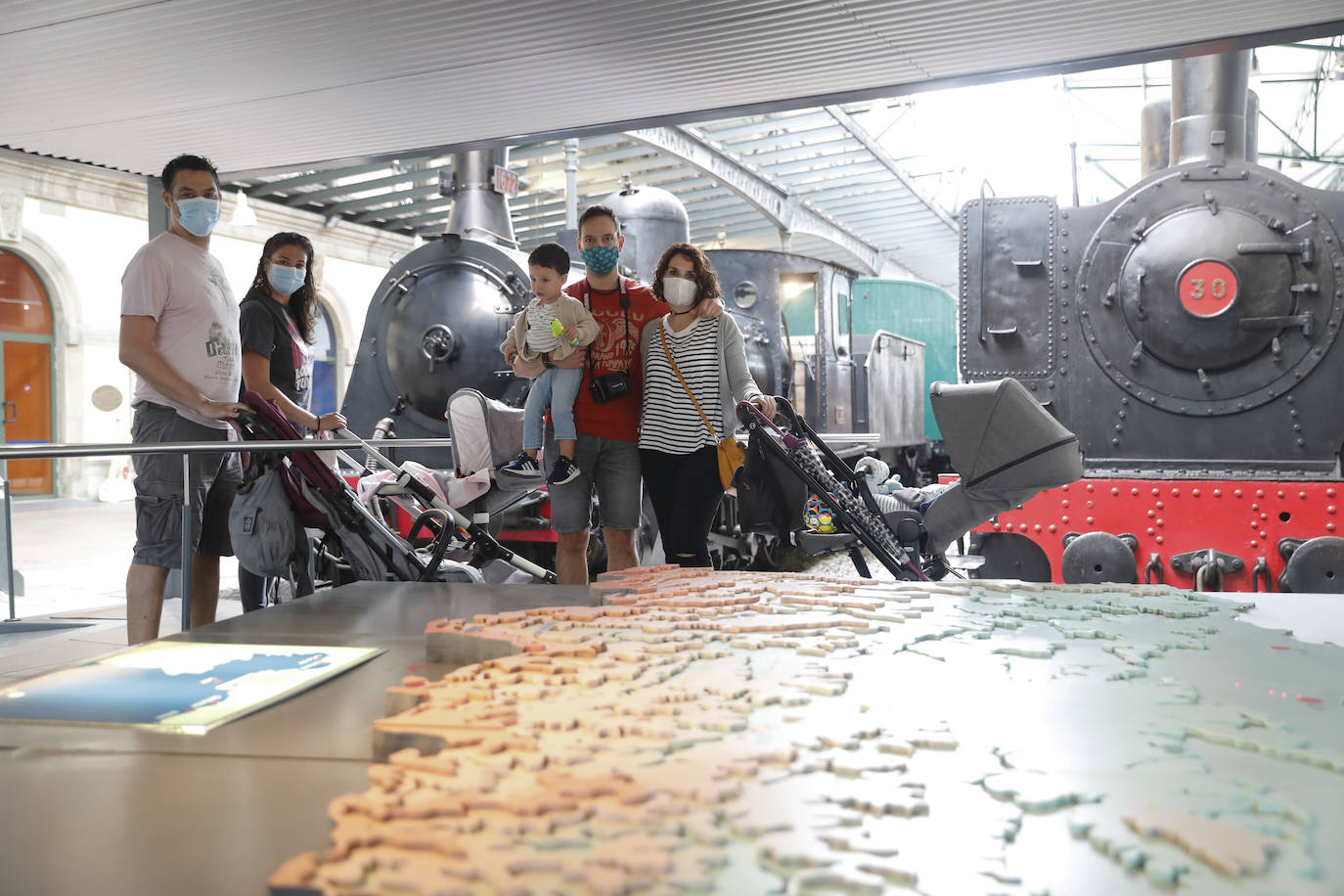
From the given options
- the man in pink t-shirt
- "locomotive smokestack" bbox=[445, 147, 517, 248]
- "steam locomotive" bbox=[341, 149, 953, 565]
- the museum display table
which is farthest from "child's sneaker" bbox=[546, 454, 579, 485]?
"locomotive smokestack" bbox=[445, 147, 517, 248]

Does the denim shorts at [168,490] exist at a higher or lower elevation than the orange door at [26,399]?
lower

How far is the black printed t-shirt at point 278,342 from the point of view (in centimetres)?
328

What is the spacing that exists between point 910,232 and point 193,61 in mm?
18540

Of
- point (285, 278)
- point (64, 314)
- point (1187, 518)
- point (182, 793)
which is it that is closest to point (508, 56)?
point (285, 278)

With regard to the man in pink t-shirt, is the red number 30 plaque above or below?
above

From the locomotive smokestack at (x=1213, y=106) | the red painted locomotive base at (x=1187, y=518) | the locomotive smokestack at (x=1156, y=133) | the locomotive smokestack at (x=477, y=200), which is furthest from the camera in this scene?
the locomotive smokestack at (x=477, y=200)

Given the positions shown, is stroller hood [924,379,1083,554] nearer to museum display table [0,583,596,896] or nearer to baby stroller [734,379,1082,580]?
baby stroller [734,379,1082,580]

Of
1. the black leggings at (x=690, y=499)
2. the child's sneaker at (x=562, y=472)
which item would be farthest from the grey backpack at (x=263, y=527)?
the black leggings at (x=690, y=499)

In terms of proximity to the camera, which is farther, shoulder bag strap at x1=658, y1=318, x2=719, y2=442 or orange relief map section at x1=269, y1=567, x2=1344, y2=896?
shoulder bag strap at x1=658, y1=318, x2=719, y2=442

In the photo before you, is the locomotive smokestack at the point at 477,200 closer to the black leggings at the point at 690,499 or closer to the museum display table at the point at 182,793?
the black leggings at the point at 690,499

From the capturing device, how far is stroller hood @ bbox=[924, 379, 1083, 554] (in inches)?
115

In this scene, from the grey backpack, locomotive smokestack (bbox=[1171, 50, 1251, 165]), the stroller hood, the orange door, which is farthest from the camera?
the orange door

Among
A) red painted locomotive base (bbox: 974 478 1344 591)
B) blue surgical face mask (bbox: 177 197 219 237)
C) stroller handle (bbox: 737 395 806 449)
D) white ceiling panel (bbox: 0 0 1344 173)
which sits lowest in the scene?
red painted locomotive base (bbox: 974 478 1344 591)

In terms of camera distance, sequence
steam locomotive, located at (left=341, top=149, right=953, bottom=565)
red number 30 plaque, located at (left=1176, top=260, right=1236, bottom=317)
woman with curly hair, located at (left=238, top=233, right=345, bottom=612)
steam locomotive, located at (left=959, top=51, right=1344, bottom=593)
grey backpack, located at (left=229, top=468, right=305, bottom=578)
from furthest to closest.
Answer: steam locomotive, located at (left=341, top=149, right=953, bottom=565) < red number 30 plaque, located at (left=1176, top=260, right=1236, bottom=317) < steam locomotive, located at (left=959, top=51, right=1344, bottom=593) < woman with curly hair, located at (left=238, top=233, right=345, bottom=612) < grey backpack, located at (left=229, top=468, right=305, bottom=578)
